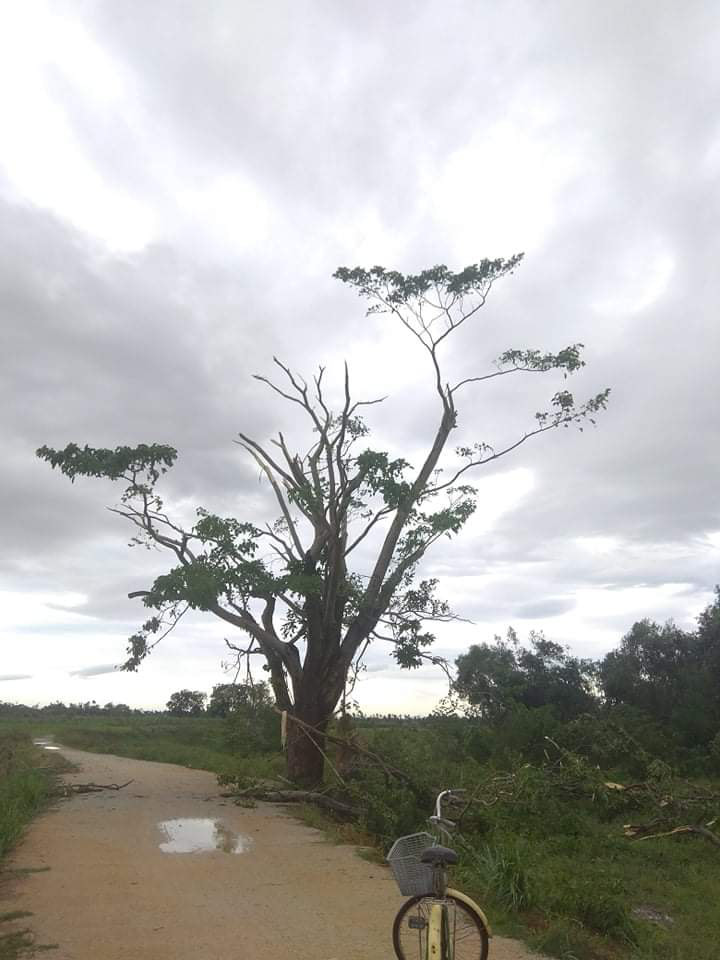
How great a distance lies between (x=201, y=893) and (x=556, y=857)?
5.06 m

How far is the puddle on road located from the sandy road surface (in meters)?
0.04

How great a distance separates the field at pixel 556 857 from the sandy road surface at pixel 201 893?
2.37 ft

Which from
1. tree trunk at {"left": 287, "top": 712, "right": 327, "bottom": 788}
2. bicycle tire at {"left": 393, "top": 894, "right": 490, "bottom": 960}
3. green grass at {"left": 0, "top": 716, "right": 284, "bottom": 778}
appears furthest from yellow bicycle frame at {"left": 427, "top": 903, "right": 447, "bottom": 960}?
green grass at {"left": 0, "top": 716, "right": 284, "bottom": 778}

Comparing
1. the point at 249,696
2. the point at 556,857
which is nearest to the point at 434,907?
the point at 556,857

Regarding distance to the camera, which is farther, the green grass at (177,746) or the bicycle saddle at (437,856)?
the green grass at (177,746)

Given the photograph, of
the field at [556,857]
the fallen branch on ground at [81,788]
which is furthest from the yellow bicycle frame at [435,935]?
the fallen branch on ground at [81,788]

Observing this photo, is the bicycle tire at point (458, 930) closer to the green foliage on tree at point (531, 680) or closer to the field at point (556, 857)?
the field at point (556, 857)

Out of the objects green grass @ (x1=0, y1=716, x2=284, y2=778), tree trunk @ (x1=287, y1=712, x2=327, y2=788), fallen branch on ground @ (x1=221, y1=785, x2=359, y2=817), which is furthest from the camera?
green grass @ (x1=0, y1=716, x2=284, y2=778)

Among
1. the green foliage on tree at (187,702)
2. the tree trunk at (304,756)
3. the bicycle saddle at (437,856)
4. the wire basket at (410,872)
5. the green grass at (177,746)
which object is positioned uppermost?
the green foliage on tree at (187,702)

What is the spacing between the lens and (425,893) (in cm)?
490

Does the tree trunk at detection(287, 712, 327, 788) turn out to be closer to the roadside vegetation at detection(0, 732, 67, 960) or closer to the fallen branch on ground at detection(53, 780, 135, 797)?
the fallen branch on ground at detection(53, 780, 135, 797)

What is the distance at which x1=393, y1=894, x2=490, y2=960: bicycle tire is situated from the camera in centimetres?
494

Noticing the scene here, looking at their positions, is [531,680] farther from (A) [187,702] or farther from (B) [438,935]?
(A) [187,702]

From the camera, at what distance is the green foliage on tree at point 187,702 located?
7594 centimetres
